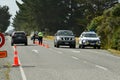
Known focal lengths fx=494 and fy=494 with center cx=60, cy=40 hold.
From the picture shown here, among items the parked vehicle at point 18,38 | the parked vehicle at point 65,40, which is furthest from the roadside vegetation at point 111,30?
the parked vehicle at point 18,38

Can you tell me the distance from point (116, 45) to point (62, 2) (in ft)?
242

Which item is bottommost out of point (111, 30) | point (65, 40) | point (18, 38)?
point (65, 40)

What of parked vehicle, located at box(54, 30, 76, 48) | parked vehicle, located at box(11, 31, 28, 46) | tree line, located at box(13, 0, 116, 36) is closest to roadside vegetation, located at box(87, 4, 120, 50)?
parked vehicle, located at box(54, 30, 76, 48)

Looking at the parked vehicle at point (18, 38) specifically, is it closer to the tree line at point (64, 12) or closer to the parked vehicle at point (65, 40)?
the parked vehicle at point (65, 40)

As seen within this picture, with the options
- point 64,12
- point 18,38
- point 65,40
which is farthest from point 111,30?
point 64,12

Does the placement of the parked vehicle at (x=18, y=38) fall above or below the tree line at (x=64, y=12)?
below

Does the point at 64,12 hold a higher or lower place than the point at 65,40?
higher

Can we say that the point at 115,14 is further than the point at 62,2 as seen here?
No

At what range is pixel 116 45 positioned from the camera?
43.5 m

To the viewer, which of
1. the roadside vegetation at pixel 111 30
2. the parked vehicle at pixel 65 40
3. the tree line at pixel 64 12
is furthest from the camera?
the tree line at pixel 64 12

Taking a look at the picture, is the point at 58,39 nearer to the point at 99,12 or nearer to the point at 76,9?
the point at 99,12

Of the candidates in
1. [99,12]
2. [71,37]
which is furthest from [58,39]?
[99,12]

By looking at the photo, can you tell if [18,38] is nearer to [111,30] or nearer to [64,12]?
[111,30]

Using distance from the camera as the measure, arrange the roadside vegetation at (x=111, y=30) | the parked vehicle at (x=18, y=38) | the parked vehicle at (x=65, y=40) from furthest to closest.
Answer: the parked vehicle at (x=18, y=38) < the parked vehicle at (x=65, y=40) < the roadside vegetation at (x=111, y=30)
